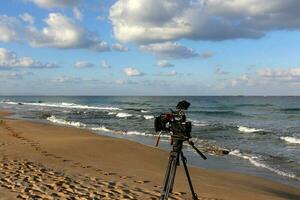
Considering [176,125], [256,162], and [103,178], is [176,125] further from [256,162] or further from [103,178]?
[256,162]

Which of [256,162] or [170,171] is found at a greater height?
[170,171]

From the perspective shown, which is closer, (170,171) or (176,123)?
(176,123)

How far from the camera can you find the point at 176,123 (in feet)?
17.0

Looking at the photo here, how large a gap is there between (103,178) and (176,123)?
4.81 meters

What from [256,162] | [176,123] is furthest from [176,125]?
[256,162]

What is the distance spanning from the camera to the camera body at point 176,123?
513 centimetres

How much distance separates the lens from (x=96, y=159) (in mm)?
13555

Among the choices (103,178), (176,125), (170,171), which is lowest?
(103,178)

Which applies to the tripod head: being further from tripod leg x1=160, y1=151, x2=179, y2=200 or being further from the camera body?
tripod leg x1=160, y1=151, x2=179, y2=200

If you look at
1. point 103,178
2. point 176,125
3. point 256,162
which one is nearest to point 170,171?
point 176,125

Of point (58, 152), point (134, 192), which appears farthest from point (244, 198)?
point (58, 152)

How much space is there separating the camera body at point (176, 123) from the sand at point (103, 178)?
2.83 meters

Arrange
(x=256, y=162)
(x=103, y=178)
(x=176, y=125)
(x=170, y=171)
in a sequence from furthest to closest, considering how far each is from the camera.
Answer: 1. (x=256, y=162)
2. (x=103, y=178)
3. (x=170, y=171)
4. (x=176, y=125)

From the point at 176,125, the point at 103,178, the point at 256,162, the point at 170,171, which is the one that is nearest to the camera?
the point at 176,125
